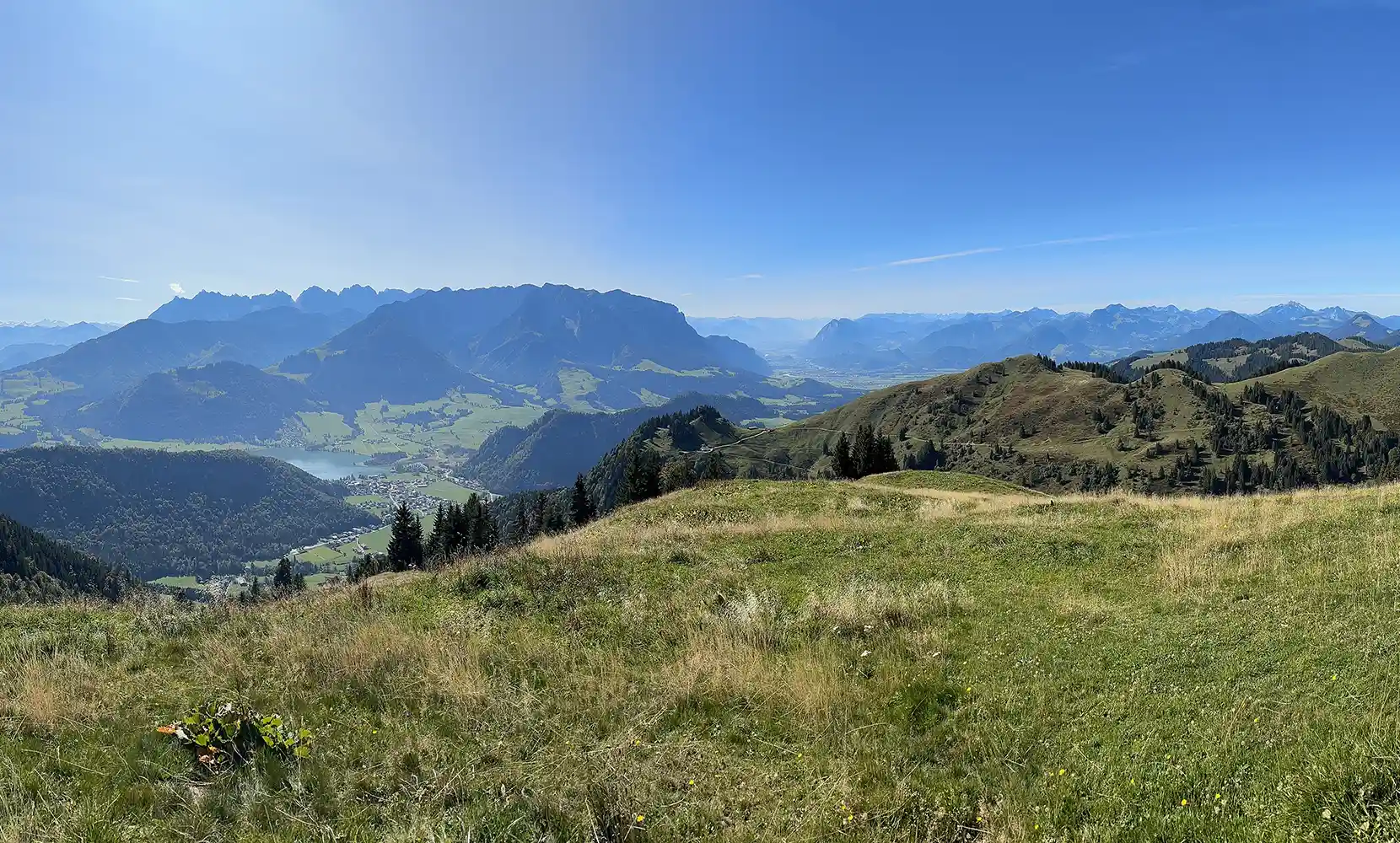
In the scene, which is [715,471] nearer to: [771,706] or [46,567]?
[771,706]

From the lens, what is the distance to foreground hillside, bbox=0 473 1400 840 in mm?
5078

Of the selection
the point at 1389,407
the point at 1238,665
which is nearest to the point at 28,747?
the point at 1238,665

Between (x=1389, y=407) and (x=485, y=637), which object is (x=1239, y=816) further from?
(x=1389, y=407)

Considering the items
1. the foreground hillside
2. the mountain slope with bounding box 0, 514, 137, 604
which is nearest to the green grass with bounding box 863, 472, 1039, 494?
the foreground hillside

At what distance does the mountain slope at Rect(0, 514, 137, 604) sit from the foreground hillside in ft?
412

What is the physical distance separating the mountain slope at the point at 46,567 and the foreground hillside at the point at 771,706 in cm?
12559

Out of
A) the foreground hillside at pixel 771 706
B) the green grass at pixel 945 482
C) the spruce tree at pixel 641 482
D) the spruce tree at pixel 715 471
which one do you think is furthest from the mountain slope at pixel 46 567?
the foreground hillside at pixel 771 706

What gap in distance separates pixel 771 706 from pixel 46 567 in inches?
6869

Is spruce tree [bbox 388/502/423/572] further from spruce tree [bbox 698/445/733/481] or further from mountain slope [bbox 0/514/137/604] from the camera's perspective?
mountain slope [bbox 0/514/137/604]

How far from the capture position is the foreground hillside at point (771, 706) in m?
5.08

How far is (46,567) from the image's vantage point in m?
118

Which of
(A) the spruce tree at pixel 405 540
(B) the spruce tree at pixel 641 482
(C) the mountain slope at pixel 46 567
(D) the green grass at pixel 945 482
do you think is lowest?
(C) the mountain slope at pixel 46 567

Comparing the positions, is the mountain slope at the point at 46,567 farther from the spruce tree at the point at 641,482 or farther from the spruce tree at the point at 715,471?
the spruce tree at the point at 715,471

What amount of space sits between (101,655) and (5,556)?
15905 cm
